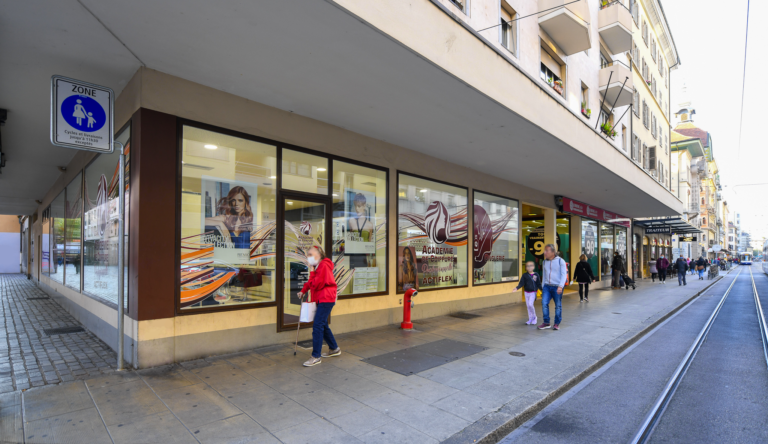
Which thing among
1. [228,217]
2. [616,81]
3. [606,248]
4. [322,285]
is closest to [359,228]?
[322,285]

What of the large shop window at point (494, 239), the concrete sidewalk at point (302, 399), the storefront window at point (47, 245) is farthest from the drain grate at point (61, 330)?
the large shop window at point (494, 239)

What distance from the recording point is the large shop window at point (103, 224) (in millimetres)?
6155

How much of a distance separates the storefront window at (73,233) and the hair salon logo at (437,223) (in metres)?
8.15

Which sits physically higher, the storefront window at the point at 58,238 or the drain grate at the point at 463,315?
the storefront window at the point at 58,238

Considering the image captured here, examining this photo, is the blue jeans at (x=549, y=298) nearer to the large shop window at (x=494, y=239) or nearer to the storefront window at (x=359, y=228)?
the large shop window at (x=494, y=239)

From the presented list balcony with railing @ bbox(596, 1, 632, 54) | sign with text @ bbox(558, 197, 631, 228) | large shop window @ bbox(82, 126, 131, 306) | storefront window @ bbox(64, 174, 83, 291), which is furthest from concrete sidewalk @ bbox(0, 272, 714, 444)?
balcony with railing @ bbox(596, 1, 632, 54)

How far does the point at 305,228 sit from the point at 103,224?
3.74 metres

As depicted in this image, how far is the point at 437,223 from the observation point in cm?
1018

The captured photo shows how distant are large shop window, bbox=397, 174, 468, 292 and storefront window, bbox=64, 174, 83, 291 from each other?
24.3 ft

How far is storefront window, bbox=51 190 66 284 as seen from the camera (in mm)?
11266

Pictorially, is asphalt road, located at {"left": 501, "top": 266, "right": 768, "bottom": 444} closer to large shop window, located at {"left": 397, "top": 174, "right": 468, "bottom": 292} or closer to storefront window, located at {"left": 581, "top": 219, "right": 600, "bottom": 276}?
large shop window, located at {"left": 397, "top": 174, "right": 468, "bottom": 292}

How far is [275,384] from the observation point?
4.79m

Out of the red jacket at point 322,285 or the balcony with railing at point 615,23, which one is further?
the balcony with railing at point 615,23

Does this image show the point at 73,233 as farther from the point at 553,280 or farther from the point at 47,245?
the point at 553,280
